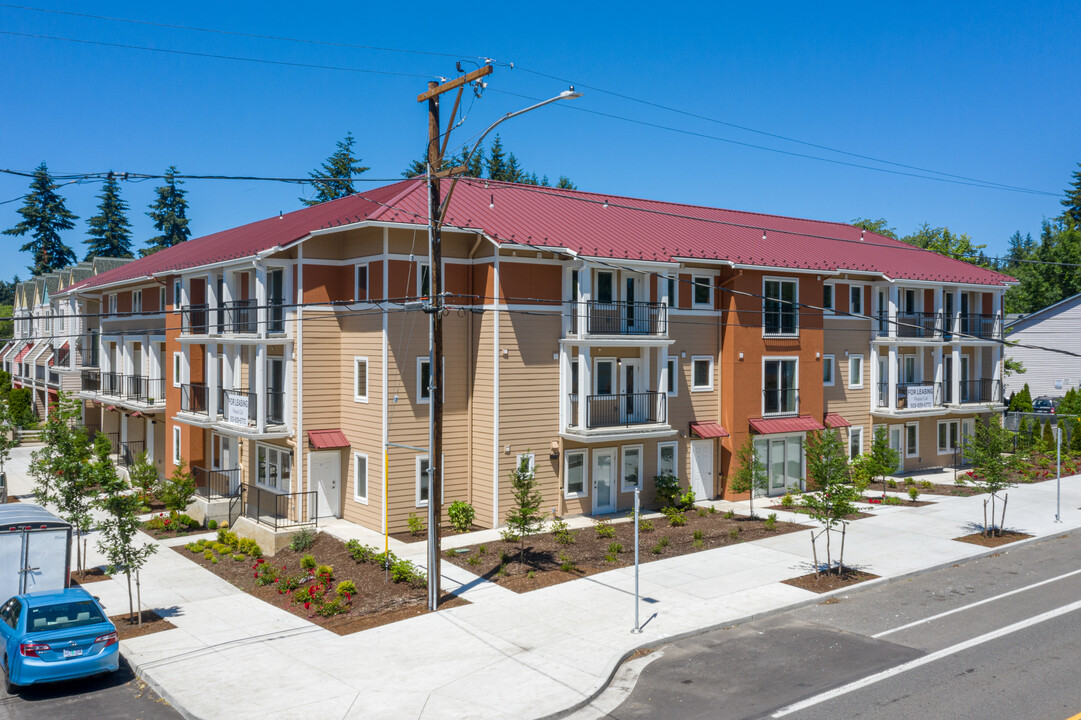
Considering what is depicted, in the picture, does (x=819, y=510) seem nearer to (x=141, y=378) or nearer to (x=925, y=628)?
(x=925, y=628)

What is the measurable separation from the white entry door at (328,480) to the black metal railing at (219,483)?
13.6 feet

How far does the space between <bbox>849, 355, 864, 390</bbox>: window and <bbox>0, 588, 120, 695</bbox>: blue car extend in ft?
91.9

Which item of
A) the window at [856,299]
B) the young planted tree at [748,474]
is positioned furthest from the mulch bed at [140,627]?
the window at [856,299]

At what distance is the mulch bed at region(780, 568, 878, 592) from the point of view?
18438mm

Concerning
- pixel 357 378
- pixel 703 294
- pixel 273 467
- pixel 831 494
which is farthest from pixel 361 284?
pixel 831 494

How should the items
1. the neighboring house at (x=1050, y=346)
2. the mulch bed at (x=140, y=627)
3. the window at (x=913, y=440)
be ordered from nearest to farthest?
the mulch bed at (x=140, y=627) → the window at (x=913, y=440) → the neighboring house at (x=1050, y=346)

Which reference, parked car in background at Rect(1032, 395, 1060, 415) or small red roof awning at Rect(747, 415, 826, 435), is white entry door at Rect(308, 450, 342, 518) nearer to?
small red roof awning at Rect(747, 415, 826, 435)

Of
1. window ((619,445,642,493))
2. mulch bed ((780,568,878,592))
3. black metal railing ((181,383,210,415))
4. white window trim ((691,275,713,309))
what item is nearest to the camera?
mulch bed ((780,568,878,592))

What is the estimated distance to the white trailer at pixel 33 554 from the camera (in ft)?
51.3

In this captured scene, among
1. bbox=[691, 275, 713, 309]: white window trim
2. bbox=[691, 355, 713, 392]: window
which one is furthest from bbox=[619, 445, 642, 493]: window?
bbox=[691, 275, 713, 309]: white window trim

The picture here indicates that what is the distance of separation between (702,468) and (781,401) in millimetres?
4103

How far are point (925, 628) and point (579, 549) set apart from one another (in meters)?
8.67

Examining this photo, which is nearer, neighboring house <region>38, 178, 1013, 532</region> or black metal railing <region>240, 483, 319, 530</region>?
neighboring house <region>38, 178, 1013, 532</region>

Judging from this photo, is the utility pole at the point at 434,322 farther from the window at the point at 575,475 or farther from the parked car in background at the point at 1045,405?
the parked car in background at the point at 1045,405
